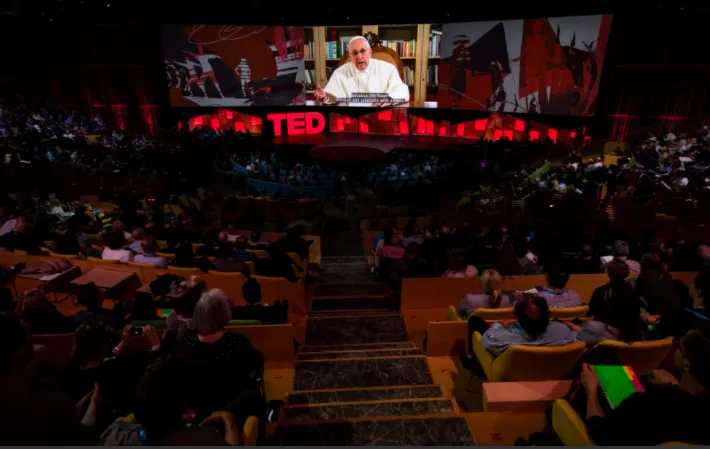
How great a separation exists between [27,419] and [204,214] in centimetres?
827

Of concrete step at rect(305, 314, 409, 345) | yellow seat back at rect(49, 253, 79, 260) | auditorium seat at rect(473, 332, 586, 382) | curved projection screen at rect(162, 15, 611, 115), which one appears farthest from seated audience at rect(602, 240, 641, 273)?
curved projection screen at rect(162, 15, 611, 115)

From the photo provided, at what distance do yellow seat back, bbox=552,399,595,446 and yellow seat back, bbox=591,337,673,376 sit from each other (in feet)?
2.31

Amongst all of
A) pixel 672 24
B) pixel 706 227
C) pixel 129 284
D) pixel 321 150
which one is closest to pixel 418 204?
pixel 321 150

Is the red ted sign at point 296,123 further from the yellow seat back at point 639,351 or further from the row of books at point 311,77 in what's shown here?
the yellow seat back at point 639,351

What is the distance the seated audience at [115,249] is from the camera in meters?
6.07

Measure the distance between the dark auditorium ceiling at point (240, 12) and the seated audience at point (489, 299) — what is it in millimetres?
15005

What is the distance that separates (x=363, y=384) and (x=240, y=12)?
1779cm

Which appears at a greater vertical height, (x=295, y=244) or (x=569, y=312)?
(x=569, y=312)

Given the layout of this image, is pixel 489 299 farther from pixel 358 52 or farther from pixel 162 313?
pixel 358 52

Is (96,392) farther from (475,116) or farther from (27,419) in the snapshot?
(475,116)

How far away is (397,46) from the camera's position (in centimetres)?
1808

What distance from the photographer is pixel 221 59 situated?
18406mm

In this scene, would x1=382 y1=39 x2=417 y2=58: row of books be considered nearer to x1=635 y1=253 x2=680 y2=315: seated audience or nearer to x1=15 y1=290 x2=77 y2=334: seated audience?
x1=635 y1=253 x2=680 y2=315: seated audience


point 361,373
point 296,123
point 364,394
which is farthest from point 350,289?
point 296,123
